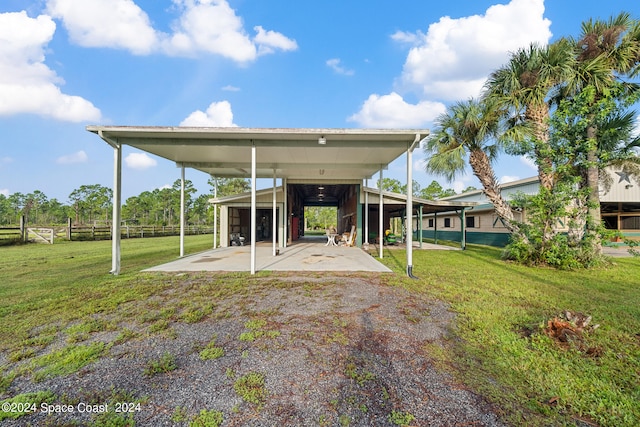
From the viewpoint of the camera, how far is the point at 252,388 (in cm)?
225

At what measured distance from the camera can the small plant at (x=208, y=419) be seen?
72.8 inches

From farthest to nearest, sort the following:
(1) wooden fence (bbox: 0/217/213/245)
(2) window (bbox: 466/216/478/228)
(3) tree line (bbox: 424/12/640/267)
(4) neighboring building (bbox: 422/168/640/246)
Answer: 1. (2) window (bbox: 466/216/478/228)
2. (4) neighboring building (bbox: 422/168/640/246)
3. (1) wooden fence (bbox: 0/217/213/245)
4. (3) tree line (bbox: 424/12/640/267)

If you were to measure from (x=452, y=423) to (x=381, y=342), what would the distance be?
1.23m

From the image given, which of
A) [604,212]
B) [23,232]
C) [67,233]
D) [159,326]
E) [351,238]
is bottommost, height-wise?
[159,326]

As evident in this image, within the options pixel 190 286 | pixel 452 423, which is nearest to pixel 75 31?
pixel 190 286

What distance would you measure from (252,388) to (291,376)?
355 mm

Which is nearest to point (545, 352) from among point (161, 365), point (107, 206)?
point (161, 365)

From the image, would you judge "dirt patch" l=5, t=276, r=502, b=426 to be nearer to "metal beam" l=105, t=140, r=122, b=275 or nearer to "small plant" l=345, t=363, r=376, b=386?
"small plant" l=345, t=363, r=376, b=386

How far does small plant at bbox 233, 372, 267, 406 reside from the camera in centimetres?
211

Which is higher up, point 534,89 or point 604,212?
point 534,89

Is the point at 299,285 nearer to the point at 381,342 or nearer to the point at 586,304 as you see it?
the point at 381,342

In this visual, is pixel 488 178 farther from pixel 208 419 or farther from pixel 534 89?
pixel 208 419

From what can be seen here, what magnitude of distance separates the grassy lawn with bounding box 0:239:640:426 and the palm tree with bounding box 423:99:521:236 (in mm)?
4307

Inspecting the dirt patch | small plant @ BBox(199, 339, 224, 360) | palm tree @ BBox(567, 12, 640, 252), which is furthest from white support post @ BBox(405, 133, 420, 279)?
palm tree @ BBox(567, 12, 640, 252)
